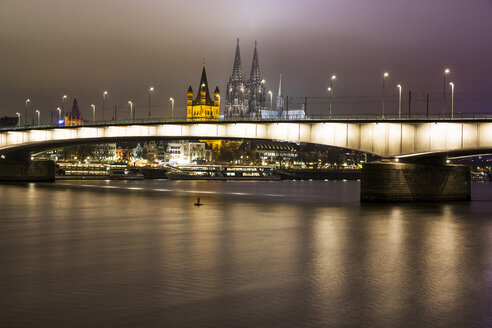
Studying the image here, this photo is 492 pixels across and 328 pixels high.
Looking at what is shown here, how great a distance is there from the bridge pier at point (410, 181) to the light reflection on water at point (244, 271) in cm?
946

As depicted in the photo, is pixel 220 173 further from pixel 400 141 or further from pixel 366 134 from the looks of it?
pixel 400 141

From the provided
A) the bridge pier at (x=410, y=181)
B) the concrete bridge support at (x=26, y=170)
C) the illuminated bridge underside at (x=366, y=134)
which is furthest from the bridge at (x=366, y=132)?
the concrete bridge support at (x=26, y=170)

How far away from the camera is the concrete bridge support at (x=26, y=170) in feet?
396

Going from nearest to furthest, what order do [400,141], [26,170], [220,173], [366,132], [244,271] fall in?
1. [244,271]
2. [400,141]
3. [366,132]
4. [26,170]
5. [220,173]

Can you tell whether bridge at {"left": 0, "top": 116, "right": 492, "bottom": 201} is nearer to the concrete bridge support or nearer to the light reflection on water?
the light reflection on water

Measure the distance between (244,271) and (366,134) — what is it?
130 feet

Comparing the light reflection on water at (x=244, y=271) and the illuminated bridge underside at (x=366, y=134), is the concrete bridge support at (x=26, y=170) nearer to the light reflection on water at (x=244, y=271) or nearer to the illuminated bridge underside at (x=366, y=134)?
the illuminated bridge underside at (x=366, y=134)

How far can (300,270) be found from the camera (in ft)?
89.8

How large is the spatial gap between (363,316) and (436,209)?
44186 mm

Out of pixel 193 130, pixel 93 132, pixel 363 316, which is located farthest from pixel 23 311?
pixel 93 132

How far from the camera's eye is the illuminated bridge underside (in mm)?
58812

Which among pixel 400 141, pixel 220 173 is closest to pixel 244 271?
pixel 400 141

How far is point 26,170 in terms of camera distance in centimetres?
12231

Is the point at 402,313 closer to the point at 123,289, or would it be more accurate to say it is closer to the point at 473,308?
the point at 473,308
